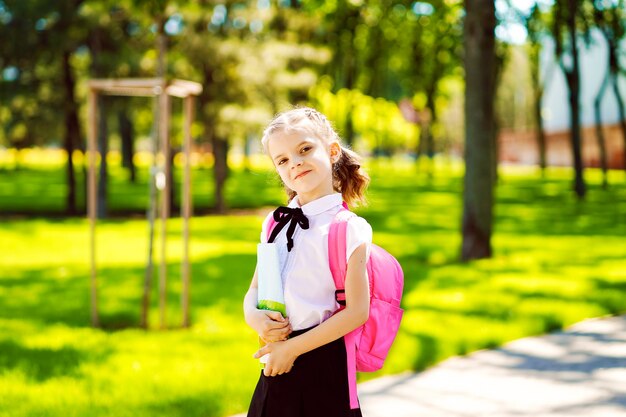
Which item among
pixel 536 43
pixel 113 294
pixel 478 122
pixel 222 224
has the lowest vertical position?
pixel 222 224

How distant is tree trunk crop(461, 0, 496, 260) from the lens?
1131 cm

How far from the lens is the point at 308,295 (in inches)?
97.7

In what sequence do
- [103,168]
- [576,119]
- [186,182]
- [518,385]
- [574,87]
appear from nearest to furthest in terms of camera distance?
1. [518,385]
2. [186,182]
3. [103,168]
4. [576,119]
5. [574,87]

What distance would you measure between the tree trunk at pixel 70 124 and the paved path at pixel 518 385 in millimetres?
17569

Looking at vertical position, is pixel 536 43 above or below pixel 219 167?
above

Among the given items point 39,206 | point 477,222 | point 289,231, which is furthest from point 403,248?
point 39,206

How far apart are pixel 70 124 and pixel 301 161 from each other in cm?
2087

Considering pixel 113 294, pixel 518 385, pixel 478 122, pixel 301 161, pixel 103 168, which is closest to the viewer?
pixel 301 161

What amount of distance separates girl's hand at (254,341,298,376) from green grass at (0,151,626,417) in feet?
3.95

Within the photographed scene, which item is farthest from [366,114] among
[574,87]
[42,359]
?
[42,359]

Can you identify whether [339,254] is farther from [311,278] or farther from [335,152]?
[335,152]

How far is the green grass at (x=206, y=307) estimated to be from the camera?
518 centimetres

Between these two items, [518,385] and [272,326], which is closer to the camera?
[272,326]

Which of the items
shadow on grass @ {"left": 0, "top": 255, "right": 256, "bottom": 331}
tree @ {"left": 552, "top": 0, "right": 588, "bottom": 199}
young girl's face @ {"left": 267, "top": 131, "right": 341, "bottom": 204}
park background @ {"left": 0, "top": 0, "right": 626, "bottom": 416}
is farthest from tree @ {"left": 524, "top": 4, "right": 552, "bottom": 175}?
young girl's face @ {"left": 267, "top": 131, "right": 341, "bottom": 204}
